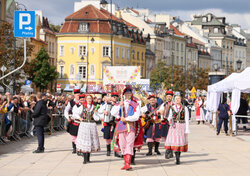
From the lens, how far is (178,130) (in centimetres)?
1528

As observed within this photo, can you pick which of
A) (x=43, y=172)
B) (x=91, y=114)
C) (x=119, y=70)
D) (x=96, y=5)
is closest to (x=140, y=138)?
(x=91, y=114)

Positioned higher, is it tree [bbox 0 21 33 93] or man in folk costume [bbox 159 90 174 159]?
tree [bbox 0 21 33 93]

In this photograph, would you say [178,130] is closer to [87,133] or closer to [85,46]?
[87,133]

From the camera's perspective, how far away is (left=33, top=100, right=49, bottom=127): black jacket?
727 inches

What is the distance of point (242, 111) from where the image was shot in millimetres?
29844

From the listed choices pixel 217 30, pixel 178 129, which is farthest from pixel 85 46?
→ pixel 178 129

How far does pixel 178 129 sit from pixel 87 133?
2268 mm

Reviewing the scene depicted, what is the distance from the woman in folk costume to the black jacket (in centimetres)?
462

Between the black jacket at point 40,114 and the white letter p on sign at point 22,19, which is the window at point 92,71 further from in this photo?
the black jacket at point 40,114

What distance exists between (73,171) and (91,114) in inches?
87.9

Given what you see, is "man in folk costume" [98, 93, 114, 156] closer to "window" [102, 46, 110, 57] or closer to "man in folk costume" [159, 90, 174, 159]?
"man in folk costume" [159, 90, 174, 159]

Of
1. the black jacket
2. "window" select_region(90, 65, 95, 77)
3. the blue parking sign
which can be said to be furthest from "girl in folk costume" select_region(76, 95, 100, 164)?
"window" select_region(90, 65, 95, 77)

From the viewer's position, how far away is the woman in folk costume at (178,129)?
1523 centimetres

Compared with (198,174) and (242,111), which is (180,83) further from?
(198,174)
